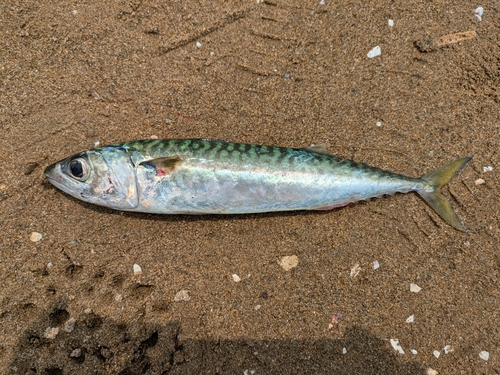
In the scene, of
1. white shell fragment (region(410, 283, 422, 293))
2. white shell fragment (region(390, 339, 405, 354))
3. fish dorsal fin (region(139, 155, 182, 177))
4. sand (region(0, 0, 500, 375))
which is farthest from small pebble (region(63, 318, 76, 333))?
white shell fragment (region(410, 283, 422, 293))

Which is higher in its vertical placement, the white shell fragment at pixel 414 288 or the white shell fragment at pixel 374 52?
the white shell fragment at pixel 374 52

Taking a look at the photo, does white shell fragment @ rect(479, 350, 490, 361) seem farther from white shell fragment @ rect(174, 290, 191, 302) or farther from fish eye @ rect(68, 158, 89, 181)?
fish eye @ rect(68, 158, 89, 181)

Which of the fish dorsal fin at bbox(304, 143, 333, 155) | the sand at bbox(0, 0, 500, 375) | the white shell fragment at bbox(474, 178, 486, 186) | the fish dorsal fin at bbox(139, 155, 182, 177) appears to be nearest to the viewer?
the fish dorsal fin at bbox(139, 155, 182, 177)

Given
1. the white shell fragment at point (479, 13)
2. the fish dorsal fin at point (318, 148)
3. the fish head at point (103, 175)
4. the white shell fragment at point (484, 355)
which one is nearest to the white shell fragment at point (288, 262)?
the fish dorsal fin at point (318, 148)

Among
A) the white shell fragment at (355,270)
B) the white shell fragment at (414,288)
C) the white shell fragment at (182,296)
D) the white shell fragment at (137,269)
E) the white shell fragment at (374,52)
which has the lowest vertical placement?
the white shell fragment at (182,296)

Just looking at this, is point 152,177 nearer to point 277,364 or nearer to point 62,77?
point 62,77

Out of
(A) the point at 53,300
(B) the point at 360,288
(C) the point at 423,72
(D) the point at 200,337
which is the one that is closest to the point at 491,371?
(B) the point at 360,288

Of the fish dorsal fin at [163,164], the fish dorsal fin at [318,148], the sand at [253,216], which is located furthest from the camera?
the fish dorsal fin at [318,148]

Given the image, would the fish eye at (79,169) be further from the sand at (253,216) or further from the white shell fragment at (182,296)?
the white shell fragment at (182,296)

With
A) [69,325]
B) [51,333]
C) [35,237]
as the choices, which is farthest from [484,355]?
[35,237]
